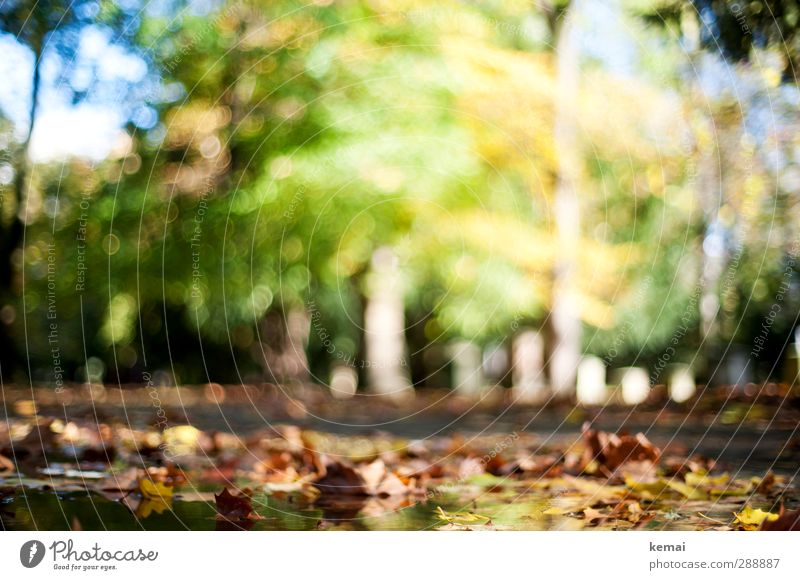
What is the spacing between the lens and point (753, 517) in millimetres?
2471

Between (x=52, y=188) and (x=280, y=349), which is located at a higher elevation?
(x=52, y=188)

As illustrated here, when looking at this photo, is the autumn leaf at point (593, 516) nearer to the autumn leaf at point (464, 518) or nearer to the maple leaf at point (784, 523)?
the autumn leaf at point (464, 518)

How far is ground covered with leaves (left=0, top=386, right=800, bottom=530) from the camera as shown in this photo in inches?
95.5

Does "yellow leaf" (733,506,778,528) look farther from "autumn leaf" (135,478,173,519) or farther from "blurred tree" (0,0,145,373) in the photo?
"blurred tree" (0,0,145,373)

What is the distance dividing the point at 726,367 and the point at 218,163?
252 inches

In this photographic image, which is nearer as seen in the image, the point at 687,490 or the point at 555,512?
the point at 555,512

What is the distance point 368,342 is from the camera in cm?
1222

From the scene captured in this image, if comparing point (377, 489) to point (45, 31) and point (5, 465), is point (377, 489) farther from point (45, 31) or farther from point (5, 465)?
point (45, 31)

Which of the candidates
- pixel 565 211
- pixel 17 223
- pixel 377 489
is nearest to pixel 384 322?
pixel 565 211

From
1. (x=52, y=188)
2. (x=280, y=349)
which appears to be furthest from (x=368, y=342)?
(x=52, y=188)
